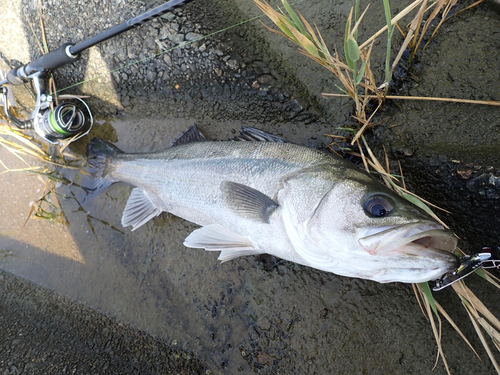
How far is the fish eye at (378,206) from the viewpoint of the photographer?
1515 millimetres

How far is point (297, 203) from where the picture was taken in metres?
1.76

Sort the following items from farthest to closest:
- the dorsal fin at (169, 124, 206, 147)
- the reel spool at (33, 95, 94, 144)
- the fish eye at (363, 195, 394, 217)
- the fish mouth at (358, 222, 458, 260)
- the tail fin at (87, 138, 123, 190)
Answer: the reel spool at (33, 95, 94, 144)
the tail fin at (87, 138, 123, 190)
the dorsal fin at (169, 124, 206, 147)
the fish eye at (363, 195, 394, 217)
the fish mouth at (358, 222, 458, 260)

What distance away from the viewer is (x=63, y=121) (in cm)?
294

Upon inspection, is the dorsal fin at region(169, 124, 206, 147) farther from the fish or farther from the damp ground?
the damp ground

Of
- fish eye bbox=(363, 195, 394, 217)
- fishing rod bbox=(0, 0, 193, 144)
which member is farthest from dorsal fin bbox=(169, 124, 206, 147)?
fish eye bbox=(363, 195, 394, 217)

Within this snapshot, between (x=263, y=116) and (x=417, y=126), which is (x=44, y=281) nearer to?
(x=263, y=116)

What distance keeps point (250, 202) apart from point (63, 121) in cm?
229

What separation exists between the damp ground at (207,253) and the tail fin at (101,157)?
21 centimetres

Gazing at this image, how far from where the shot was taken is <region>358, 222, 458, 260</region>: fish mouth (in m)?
1.31

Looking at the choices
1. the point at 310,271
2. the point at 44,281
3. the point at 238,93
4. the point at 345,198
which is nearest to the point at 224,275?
the point at 310,271

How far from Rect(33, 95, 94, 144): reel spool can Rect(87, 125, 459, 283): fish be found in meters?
0.71

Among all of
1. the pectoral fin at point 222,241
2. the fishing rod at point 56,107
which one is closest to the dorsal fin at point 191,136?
the pectoral fin at point 222,241

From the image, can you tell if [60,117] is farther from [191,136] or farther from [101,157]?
[191,136]

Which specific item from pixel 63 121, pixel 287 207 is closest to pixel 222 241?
pixel 287 207
